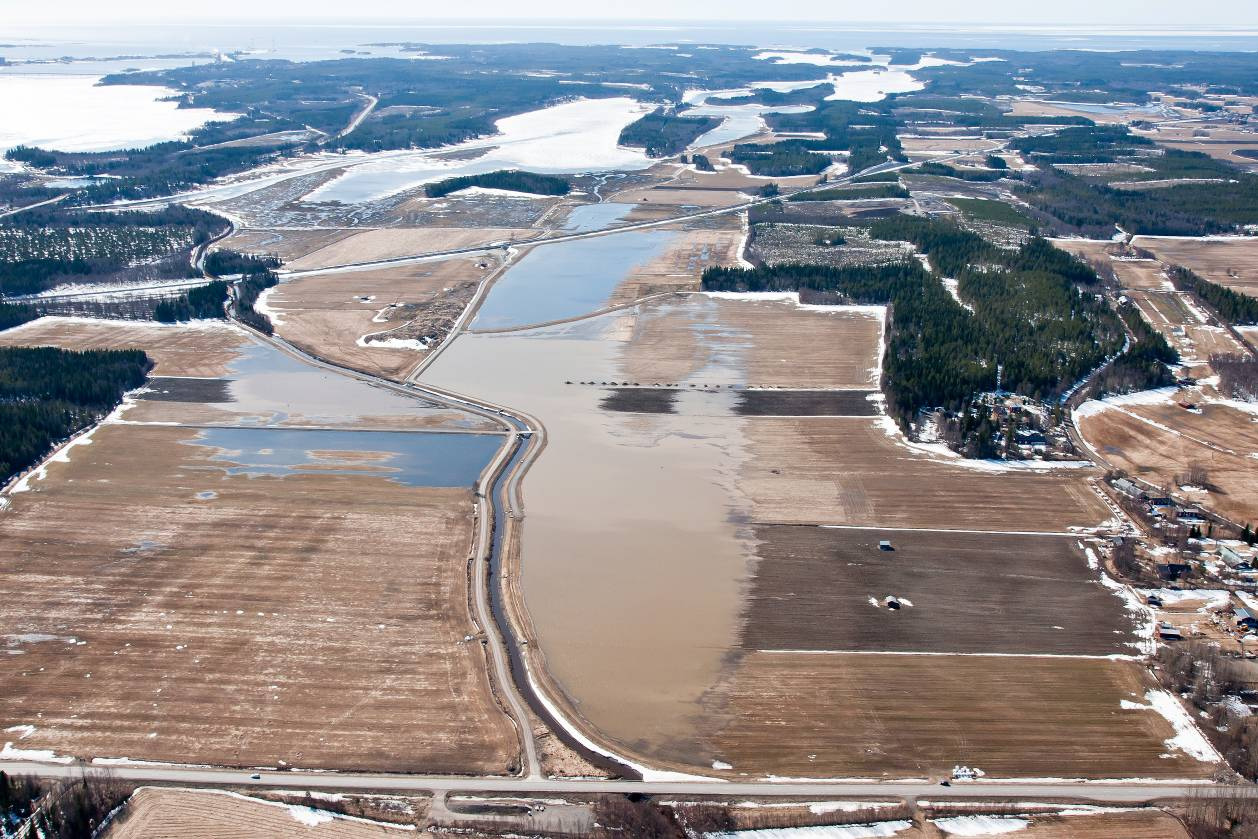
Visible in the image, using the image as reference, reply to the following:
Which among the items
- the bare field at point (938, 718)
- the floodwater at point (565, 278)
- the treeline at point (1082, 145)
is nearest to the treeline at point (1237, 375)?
the bare field at point (938, 718)

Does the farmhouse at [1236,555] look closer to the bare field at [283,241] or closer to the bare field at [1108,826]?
the bare field at [1108,826]

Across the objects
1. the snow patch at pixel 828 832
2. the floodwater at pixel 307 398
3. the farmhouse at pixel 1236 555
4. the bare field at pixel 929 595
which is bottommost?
the snow patch at pixel 828 832

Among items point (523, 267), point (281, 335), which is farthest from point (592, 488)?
point (523, 267)

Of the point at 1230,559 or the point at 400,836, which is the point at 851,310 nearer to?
the point at 1230,559

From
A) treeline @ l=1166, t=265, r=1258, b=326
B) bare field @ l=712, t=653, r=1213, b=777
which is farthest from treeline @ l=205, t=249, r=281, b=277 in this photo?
treeline @ l=1166, t=265, r=1258, b=326

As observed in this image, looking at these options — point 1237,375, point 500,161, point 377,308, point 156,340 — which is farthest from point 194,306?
point 500,161

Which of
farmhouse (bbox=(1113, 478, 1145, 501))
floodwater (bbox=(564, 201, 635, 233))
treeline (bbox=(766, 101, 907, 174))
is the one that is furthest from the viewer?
treeline (bbox=(766, 101, 907, 174))

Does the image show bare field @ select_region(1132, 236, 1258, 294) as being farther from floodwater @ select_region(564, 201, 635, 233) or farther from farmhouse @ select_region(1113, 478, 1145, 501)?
floodwater @ select_region(564, 201, 635, 233)
